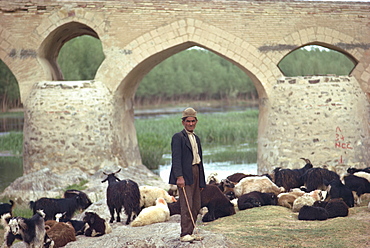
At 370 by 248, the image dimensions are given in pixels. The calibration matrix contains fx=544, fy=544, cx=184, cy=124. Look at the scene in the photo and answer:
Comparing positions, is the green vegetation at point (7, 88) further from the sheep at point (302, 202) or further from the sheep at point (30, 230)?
the sheep at point (302, 202)

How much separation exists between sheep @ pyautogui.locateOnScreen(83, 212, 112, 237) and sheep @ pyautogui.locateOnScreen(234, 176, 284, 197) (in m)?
2.67

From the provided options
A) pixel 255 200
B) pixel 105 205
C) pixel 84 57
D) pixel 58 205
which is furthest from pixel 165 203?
pixel 84 57

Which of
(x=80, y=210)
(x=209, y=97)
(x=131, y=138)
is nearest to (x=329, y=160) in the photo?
(x=131, y=138)

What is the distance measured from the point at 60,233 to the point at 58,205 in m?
1.64

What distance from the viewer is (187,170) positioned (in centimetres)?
603

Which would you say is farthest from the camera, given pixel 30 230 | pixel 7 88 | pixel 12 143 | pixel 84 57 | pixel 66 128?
pixel 84 57

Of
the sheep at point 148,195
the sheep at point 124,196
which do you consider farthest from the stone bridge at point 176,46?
the sheep at point 124,196

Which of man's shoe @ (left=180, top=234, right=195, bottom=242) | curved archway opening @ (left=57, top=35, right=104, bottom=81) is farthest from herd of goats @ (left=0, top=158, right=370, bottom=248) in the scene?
curved archway opening @ (left=57, top=35, right=104, bottom=81)

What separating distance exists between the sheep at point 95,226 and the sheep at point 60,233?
0.22m

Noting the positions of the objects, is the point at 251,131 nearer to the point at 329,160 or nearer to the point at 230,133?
the point at 230,133

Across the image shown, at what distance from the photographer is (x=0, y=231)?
29.9 ft

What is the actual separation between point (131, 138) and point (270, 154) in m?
3.68

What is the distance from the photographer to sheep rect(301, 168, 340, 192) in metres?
9.26

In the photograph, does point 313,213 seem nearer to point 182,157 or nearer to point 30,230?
point 182,157
